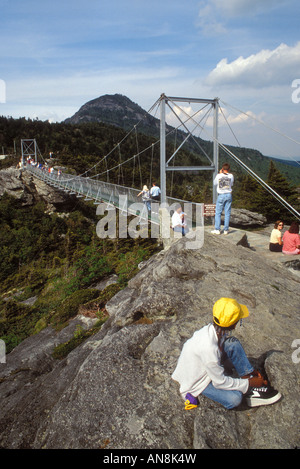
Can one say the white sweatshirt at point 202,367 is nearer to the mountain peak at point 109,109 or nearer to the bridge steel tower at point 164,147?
the bridge steel tower at point 164,147

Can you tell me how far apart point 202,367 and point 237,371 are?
1.25 feet

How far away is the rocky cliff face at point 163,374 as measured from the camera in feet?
7.70

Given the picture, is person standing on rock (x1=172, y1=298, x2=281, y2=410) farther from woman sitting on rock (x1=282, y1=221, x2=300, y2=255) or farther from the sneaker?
woman sitting on rock (x1=282, y1=221, x2=300, y2=255)

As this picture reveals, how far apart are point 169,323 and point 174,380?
0.93 metres

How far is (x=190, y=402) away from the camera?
2.45m

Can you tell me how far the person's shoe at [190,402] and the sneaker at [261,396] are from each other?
38 centimetres

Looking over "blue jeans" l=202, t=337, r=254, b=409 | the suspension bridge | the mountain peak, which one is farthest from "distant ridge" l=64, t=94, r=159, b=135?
"blue jeans" l=202, t=337, r=254, b=409

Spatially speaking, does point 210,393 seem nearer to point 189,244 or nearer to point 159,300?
point 159,300

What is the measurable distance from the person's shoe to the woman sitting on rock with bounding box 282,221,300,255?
12.5 feet

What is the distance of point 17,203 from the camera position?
2720 centimetres

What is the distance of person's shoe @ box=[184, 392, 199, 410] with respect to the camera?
245cm

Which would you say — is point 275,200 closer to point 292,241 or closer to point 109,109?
point 292,241

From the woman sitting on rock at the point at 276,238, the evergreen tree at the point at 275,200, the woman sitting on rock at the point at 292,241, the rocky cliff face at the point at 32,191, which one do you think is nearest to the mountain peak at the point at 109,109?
the rocky cliff face at the point at 32,191

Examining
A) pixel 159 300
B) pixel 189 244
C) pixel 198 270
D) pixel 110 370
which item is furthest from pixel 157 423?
pixel 189 244
